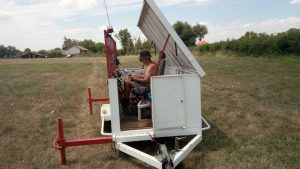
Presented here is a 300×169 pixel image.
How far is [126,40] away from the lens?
1130 cm

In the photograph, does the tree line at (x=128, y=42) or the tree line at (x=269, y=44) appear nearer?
the tree line at (x=128, y=42)

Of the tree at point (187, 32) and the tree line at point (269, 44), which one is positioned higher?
the tree at point (187, 32)

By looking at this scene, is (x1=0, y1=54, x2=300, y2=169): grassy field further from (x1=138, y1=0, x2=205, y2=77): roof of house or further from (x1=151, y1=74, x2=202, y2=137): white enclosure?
(x1=138, y1=0, x2=205, y2=77): roof of house

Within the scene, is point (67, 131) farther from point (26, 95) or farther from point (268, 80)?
point (268, 80)

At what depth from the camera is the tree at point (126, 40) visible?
10.4 metres

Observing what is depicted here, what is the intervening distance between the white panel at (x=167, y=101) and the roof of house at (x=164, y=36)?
41cm

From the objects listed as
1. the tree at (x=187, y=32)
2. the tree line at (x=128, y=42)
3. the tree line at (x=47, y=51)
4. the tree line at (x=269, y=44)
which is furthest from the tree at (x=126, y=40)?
the tree line at (x=47, y=51)

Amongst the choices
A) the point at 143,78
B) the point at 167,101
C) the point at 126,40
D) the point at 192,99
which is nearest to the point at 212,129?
the point at 143,78

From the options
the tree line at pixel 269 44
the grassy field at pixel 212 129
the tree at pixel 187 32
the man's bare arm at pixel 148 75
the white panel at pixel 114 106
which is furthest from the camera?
the tree at pixel 187 32

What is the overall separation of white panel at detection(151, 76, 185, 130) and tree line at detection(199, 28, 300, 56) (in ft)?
86.8

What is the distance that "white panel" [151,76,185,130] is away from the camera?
6.02m

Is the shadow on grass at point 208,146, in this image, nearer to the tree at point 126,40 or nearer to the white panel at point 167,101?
the white panel at point 167,101

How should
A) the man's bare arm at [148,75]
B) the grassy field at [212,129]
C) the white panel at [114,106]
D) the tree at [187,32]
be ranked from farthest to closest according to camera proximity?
the tree at [187,32]
the man's bare arm at [148,75]
the grassy field at [212,129]
the white panel at [114,106]

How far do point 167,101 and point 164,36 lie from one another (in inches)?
64.3
